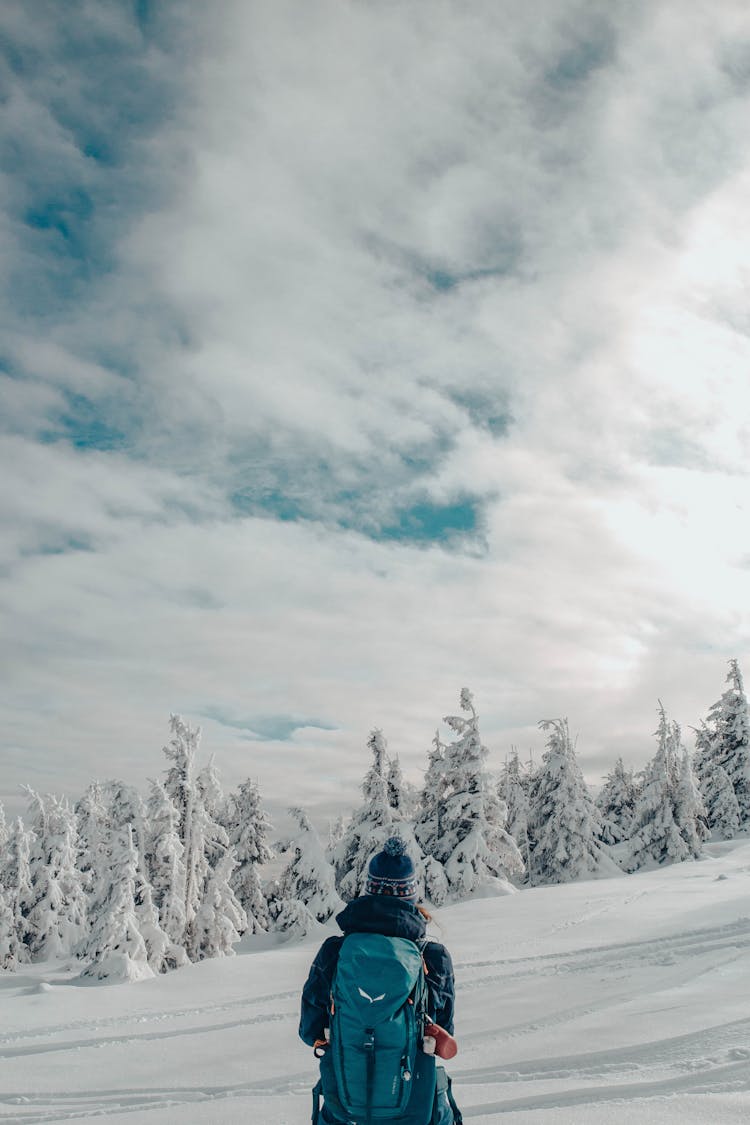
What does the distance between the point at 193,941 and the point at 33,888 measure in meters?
18.5

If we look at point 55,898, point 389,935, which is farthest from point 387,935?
point 55,898

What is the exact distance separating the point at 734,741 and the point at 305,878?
92.7 feet

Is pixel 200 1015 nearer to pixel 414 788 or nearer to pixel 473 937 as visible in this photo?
pixel 473 937

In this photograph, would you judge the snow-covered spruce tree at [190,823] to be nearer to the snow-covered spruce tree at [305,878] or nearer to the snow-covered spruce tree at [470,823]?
the snow-covered spruce tree at [305,878]

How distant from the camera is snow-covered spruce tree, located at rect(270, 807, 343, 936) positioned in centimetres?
3638

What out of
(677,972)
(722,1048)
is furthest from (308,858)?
(722,1048)

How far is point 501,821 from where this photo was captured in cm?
3556

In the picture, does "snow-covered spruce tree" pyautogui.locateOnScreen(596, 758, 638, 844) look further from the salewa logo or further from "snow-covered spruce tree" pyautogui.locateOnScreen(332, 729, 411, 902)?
the salewa logo

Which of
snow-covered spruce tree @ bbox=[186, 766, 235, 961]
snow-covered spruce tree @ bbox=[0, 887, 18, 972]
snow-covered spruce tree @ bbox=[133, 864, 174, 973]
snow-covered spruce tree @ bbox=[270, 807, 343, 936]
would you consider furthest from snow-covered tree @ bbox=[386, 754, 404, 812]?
snow-covered spruce tree @ bbox=[0, 887, 18, 972]

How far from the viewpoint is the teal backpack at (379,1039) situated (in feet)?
13.1

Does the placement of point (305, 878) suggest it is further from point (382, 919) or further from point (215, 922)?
point (382, 919)

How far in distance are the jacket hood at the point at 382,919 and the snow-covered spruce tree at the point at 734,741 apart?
4828 cm

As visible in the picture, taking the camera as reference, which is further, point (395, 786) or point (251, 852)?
point (251, 852)

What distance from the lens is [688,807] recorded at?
4228cm
